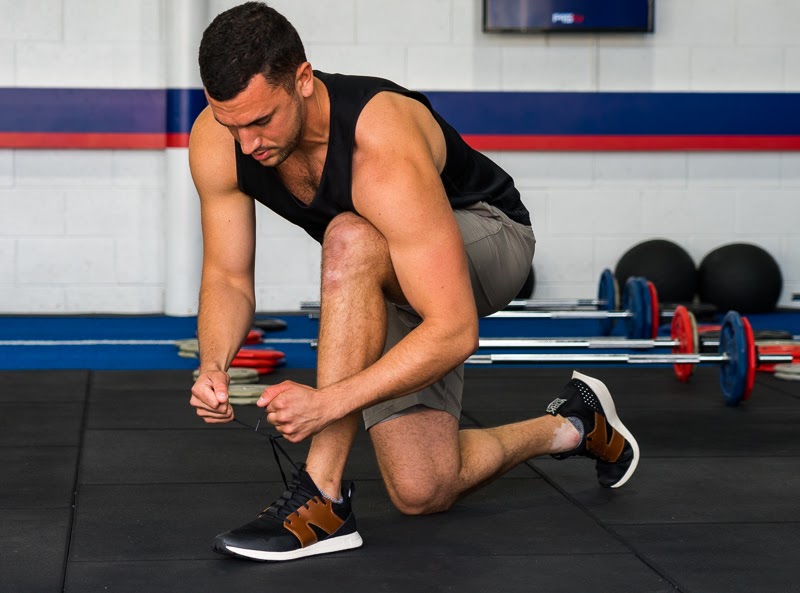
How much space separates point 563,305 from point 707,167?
1.69 m

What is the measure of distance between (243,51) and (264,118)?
0.36 feet

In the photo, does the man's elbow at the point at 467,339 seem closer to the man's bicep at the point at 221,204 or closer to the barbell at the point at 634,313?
the man's bicep at the point at 221,204

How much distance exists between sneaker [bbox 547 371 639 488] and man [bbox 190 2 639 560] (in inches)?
5.7

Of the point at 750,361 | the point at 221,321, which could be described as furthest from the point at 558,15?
the point at 221,321

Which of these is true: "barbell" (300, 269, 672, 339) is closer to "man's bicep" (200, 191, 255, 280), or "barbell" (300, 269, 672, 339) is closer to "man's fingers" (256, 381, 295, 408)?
"man's bicep" (200, 191, 255, 280)

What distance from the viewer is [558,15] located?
19.0 feet

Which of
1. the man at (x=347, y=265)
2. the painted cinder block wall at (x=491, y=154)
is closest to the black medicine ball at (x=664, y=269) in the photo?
the painted cinder block wall at (x=491, y=154)

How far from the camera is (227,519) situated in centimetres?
213

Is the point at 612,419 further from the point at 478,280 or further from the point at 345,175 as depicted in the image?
the point at 345,175

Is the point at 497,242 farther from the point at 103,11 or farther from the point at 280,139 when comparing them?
the point at 103,11

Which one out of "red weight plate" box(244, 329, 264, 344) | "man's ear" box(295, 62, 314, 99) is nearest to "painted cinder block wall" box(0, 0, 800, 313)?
"red weight plate" box(244, 329, 264, 344)

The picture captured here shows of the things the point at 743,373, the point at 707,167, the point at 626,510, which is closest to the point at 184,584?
the point at 626,510

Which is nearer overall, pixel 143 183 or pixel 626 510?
pixel 626 510

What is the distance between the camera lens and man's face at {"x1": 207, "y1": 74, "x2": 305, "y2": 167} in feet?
5.80
